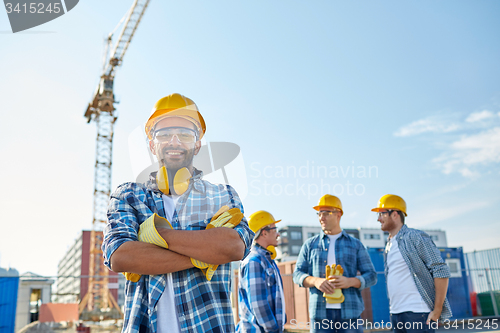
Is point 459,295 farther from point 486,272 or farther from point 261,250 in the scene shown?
point 261,250

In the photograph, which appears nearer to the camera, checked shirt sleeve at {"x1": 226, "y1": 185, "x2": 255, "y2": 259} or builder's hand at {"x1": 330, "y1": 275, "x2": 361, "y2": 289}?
checked shirt sleeve at {"x1": 226, "y1": 185, "x2": 255, "y2": 259}

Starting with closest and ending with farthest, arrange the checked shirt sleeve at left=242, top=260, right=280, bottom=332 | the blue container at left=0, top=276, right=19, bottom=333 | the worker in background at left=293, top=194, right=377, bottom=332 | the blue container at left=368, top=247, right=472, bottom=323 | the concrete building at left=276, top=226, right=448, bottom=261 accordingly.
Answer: the checked shirt sleeve at left=242, top=260, right=280, bottom=332, the worker in background at left=293, top=194, right=377, bottom=332, the blue container at left=0, top=276, right=19, bottom=333, the blue container at left=368, top=247, right=472, bottom=323, the concrete building at left=276, top=226, right=448, bottom=261

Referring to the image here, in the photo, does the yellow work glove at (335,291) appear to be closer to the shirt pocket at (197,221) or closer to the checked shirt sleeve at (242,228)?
the checked shirt sleeve at (242,228)

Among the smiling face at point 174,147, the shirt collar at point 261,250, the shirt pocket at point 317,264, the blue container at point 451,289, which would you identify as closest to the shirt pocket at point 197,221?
the smiling face at point 174,147

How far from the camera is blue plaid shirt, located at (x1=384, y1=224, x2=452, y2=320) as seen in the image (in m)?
4.35

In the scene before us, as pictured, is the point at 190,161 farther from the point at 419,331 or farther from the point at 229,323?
the point at 419,331

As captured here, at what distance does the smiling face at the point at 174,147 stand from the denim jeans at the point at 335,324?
320 cm

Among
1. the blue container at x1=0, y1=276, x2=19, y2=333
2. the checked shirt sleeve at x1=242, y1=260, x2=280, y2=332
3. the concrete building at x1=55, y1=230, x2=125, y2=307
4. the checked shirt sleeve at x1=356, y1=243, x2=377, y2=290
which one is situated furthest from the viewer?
the concrete building at x1=55, y1=230, x2=125, y2=307

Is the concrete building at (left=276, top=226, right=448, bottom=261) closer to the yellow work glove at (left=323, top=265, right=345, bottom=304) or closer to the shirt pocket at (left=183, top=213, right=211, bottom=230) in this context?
the yellow work glove at (left=323, top=265, right=345, bottom=304)

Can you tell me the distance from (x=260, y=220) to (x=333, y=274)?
3.97 feet

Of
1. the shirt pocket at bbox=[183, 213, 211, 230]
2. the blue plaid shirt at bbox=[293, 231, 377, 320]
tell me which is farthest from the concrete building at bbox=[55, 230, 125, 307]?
the shirt pocket at bbox=[183, 213, 211, 230]

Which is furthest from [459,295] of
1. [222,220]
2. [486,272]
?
[222,220]

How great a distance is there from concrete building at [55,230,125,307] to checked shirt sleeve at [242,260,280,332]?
4.81 meters

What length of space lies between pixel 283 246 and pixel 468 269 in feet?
227
